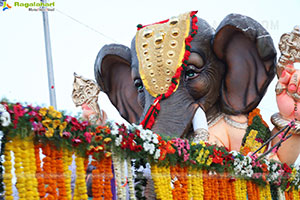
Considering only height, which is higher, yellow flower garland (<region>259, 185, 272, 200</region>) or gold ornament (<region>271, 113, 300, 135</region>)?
gold ornament (<region>271, 113, 300, 135</region>)

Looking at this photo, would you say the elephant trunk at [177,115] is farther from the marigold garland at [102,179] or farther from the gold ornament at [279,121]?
the marigold garland at [102,179]

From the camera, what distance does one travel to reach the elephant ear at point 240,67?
5.20 metres

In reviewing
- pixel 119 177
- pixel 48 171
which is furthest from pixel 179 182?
pixel 48 171

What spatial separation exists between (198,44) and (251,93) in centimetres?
77

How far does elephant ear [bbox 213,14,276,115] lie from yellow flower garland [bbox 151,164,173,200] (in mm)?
2011

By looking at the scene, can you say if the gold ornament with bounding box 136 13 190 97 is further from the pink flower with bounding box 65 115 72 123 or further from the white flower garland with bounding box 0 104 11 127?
the white flower garland with bounding box 0 104 11 127

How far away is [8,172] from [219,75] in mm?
3267

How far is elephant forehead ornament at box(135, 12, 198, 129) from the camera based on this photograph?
5.06m

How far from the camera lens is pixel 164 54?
5.11 m

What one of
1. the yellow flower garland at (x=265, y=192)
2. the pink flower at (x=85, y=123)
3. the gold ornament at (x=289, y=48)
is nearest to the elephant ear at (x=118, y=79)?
the gold ornament at (x=289, y=48)

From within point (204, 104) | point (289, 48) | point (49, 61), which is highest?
point (49, 61)

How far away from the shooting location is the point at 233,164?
13.9 feet

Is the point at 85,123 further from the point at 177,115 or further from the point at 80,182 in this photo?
the point at 177,115

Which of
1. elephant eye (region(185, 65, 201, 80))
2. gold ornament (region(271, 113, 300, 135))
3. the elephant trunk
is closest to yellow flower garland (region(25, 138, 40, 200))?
the elephant trunk
